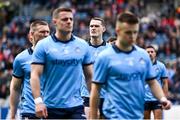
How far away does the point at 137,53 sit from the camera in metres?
7.93

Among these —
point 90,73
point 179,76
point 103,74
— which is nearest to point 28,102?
point 90,73

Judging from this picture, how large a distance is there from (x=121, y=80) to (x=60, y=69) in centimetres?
136

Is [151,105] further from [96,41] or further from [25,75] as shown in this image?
[25,75]

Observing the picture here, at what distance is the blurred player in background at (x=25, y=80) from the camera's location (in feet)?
33.2

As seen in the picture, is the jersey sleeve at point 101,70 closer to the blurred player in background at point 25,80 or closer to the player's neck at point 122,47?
the player's neck at point 122,47

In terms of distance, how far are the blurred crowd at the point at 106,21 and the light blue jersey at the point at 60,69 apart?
11.7 m

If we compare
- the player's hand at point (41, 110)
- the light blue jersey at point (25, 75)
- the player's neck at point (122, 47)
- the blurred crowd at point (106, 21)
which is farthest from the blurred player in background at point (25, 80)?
the blurred crowd at point (106, 21)

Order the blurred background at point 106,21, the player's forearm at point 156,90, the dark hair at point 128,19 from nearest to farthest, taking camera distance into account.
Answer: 1. the dark hair at point 128,19
2. the player's forearm at point 156,90
3. the blurred background at point 106,21

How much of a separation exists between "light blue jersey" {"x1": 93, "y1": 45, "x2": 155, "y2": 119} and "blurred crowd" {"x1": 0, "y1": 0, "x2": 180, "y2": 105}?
12.8 metres

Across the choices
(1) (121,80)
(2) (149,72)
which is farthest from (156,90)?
(1) (121,80)

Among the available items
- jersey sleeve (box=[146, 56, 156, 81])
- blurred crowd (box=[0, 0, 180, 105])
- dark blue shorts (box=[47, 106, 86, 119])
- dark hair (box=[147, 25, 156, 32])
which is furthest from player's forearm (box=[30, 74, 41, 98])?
dark hair (box=[147, 25, 156, 32])

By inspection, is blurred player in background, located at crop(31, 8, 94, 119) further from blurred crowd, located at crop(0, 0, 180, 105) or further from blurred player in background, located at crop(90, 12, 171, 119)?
blurred crowd, located at crop(0, 0, 180, 105)

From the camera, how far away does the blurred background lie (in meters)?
23.1

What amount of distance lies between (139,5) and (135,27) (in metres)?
21.2
